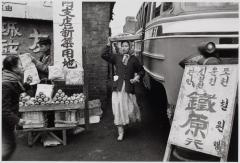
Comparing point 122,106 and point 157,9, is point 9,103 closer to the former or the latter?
point 122,106

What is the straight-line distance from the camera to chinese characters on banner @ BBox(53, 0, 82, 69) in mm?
6324

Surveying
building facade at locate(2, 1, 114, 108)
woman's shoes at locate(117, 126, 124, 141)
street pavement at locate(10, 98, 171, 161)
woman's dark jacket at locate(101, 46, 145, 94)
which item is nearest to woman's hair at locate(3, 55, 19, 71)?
street pavement at locate(10, 98, 171, 161)

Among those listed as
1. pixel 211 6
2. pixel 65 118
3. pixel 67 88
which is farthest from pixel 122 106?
pixel 211 6

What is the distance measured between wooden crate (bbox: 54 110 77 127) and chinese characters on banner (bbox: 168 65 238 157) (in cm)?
208

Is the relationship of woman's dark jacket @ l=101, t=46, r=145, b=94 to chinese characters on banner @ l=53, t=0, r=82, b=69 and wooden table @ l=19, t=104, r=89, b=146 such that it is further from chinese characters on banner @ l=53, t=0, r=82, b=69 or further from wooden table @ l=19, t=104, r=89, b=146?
chinese characters on banner @ l=53, t=0, r=82, b=69

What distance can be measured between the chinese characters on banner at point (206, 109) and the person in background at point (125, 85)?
5.10 ft

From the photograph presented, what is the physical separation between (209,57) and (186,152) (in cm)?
132

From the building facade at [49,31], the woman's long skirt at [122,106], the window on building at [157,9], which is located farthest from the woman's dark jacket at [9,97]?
the building facade at [49,31]

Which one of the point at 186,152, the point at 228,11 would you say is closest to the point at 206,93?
the point at 186,152

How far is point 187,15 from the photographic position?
4.96m

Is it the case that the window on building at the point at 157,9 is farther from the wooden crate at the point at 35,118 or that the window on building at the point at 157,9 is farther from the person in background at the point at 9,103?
the person in background at the point at 9,103

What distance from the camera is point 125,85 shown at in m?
5.75

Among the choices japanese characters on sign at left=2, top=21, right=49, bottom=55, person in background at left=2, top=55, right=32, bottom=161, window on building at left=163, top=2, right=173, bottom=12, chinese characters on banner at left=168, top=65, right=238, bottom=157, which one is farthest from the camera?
japanese characters on sign at left=2, top=21, right=49, bottom=55

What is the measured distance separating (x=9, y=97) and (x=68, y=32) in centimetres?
258
